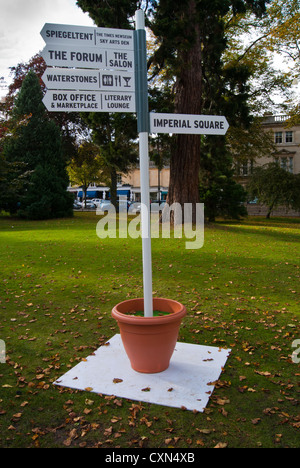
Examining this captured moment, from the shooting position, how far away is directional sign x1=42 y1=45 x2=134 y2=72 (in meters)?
3.98

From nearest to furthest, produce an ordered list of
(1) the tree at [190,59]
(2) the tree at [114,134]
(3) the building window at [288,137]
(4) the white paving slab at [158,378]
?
(4) the white paving slab at [158,378] → (1) the tree at [190,59] → (2) the tree at [114,134] → (3) the building window at [288,137]

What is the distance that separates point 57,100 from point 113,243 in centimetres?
1042

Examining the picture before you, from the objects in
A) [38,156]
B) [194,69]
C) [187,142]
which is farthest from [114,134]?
[38,156]

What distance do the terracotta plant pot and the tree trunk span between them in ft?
42.8

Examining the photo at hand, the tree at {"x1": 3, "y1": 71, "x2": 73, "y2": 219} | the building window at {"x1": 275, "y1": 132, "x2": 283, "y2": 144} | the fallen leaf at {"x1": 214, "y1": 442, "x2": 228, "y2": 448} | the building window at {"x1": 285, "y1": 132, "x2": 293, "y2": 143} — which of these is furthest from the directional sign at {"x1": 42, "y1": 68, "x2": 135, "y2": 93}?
the building window at {"x1": 285, "y1": 132, "x2": 293, "y2": 143}

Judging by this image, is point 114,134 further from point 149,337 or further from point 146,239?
point 149,337

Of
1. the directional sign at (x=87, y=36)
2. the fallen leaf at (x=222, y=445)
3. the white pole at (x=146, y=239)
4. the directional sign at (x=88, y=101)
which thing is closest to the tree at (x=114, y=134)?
the directional sign at (x=87, y=36)

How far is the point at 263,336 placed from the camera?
5.46m

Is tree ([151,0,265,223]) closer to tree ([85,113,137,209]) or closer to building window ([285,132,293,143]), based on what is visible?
tree ([85,113,137,209])

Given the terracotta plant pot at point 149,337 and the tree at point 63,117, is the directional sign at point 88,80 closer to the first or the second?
the terracotta plant pot at point 149,337

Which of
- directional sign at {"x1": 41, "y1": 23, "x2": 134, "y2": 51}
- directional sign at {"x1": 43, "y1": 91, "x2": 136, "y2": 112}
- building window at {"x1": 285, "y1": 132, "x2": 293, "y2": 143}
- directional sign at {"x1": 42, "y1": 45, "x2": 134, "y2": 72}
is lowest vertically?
directional sign at {"x1": 43, "y1": 91, "x2": 136, "y2": 112}

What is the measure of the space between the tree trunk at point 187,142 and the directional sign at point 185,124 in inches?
485

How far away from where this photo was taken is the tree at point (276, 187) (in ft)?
110

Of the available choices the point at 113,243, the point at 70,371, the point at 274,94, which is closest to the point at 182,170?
the point at 113,243
